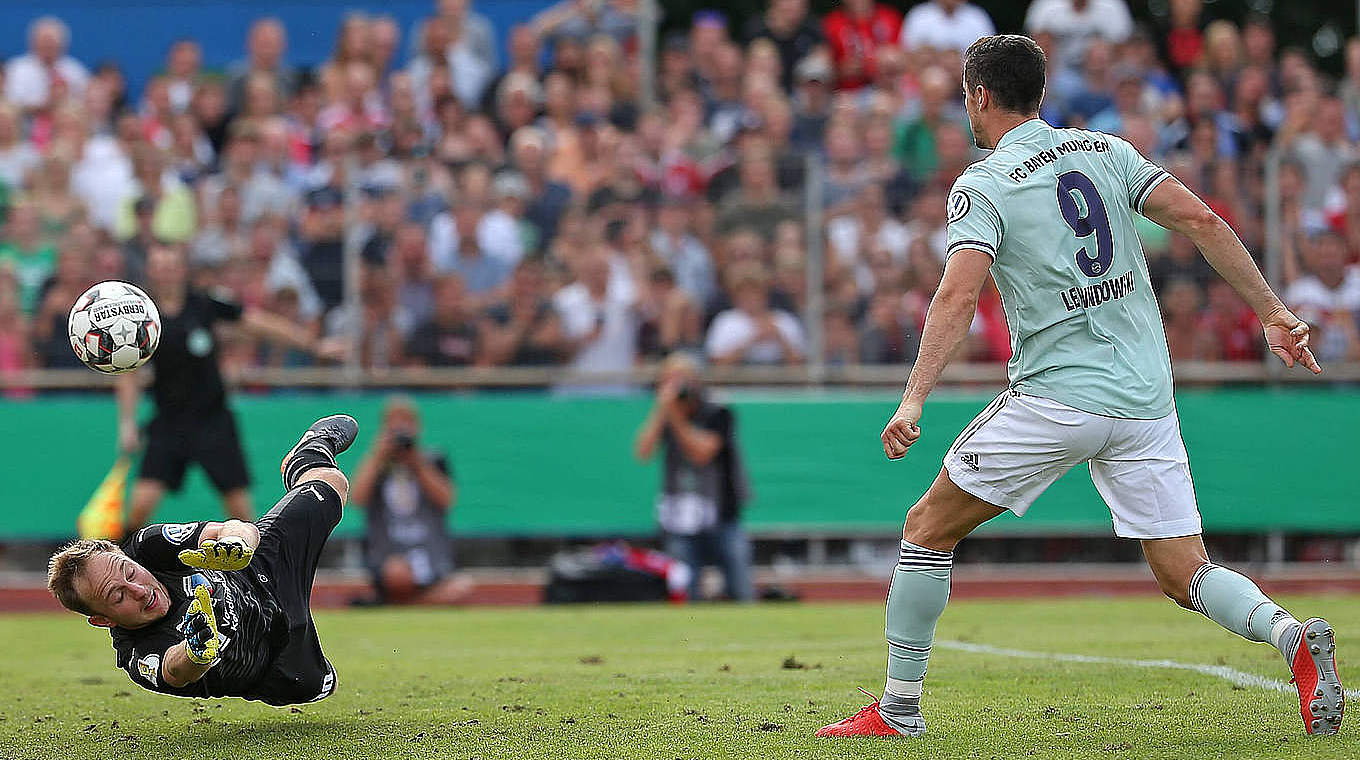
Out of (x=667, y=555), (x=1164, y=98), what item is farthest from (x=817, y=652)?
(x=1164, y=98)

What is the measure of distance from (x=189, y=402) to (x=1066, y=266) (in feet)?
27.7

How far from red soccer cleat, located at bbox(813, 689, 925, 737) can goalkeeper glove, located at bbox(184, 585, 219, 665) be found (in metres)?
2.15

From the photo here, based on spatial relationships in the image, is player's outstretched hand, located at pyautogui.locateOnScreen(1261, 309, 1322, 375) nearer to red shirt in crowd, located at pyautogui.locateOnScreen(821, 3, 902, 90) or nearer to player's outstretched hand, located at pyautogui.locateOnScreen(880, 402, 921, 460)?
player's outstretched hand, located at pyautogui.locateOnScreen(880, 402, 921, 460)

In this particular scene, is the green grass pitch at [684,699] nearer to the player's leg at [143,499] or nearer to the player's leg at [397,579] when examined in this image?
the player's leg at [143,499]

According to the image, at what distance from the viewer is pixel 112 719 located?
6.98m

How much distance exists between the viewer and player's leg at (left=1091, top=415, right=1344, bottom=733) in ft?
18.9

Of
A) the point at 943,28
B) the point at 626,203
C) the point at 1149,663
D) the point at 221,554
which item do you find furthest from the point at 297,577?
the point at 943,28

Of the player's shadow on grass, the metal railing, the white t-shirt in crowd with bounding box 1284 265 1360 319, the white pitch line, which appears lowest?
the white pitch line

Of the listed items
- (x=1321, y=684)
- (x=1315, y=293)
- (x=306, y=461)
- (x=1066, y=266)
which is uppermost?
(x=1315, y=293)

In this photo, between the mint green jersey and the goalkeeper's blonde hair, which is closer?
the mint green jersey

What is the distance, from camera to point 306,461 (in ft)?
23.8

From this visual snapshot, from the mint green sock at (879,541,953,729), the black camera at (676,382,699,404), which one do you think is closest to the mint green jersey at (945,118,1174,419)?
the mint green sock at (879,541,953,729)

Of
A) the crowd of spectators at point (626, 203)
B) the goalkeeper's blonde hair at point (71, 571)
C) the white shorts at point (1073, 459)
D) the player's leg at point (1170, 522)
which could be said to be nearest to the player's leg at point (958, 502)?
the white shorts at point (1073, 459)

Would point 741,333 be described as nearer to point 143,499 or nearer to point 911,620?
point 143,499
